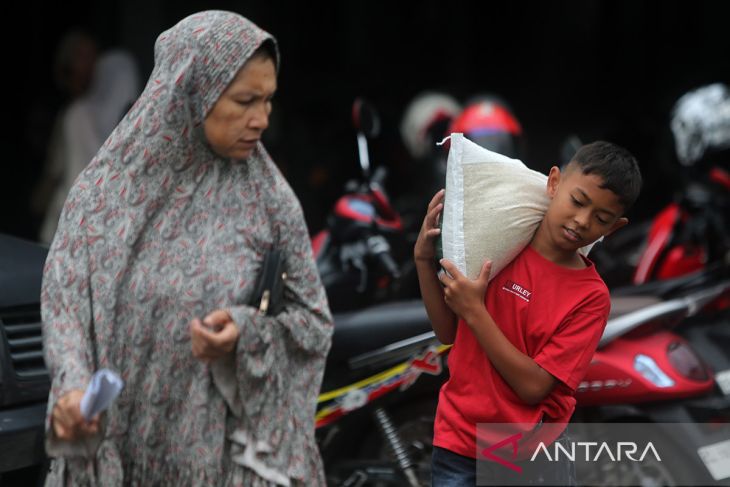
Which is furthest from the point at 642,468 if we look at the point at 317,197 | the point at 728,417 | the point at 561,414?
the point at 317,197

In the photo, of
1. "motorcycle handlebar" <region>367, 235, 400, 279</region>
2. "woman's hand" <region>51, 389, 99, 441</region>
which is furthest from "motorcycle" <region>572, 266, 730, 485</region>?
"woman's hand" <region>51, 389, 99, 441</region>

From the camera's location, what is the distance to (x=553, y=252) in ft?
8.98

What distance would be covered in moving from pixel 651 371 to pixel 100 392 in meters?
2.17

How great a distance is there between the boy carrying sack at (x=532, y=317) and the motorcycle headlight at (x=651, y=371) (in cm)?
129

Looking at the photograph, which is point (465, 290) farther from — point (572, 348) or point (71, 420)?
point (71, 420)

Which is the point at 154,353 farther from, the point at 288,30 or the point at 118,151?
the point at 288,30

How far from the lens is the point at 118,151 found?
9.53 ft

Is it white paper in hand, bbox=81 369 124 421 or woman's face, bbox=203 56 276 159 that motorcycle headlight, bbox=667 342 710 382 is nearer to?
woman's face, bbox=203 56 276 159

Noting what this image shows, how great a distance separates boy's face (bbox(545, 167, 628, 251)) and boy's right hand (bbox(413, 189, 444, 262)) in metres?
0.29

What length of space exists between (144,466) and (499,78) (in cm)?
778

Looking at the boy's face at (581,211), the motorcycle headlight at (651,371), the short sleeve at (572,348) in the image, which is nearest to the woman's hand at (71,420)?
the short sleeve at (572,348)

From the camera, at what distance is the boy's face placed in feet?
8.52

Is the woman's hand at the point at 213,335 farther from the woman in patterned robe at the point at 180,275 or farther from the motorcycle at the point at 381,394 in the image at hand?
the motorcycle at the point at 381,394

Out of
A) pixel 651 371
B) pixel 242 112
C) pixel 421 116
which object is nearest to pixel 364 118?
pixel 651 371
